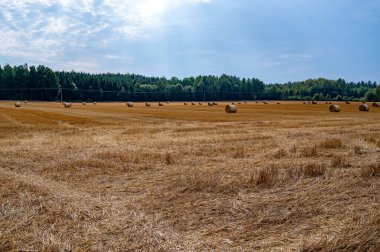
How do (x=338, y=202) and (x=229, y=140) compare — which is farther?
(x=229, y=140)

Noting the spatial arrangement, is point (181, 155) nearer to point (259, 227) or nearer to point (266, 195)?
point (266, 195)

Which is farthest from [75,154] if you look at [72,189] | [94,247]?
[94,247]

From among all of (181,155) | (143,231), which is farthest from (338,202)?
(181,155)

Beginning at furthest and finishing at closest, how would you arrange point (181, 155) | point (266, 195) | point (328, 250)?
point (181, 155) → point (266, 195) → point (328, 250)

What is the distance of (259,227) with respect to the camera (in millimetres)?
6727

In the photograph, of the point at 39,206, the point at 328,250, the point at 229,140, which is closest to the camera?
the point at 328,250

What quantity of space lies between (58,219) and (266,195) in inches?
184

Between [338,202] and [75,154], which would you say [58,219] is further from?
[75,154]

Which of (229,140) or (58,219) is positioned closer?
(58,219)

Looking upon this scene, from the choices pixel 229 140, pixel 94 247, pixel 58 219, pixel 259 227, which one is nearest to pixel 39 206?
pixel 58 219

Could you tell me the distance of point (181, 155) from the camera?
14.9m

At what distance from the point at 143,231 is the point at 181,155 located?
331 inches

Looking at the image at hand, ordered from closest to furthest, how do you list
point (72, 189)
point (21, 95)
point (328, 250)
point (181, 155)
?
point (328, 250)
point (72, 189)
point (181, 155)
point (21, 95)

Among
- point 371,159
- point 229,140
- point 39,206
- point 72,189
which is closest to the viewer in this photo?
point 39,206
